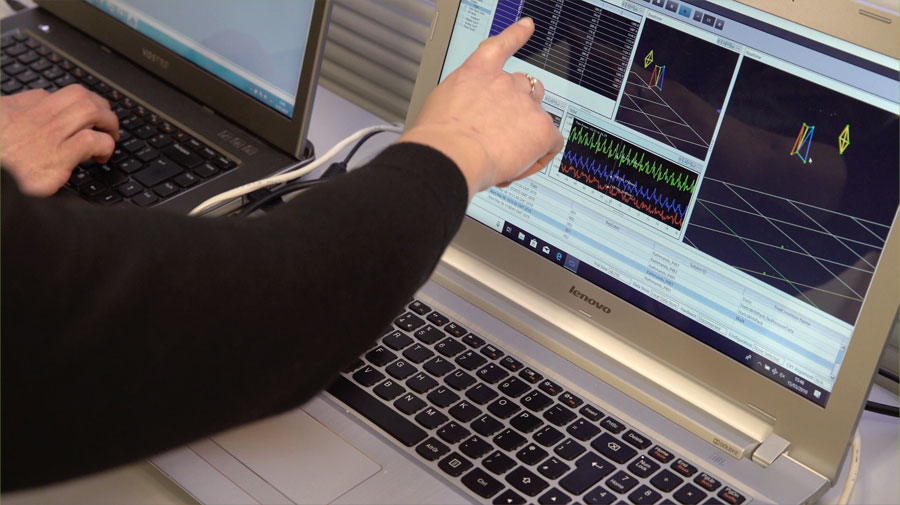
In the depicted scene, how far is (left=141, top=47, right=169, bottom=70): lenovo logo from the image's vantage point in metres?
1.01

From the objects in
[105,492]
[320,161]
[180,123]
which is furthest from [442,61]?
[105,492]

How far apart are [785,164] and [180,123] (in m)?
0.63

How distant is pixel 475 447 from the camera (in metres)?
0.66

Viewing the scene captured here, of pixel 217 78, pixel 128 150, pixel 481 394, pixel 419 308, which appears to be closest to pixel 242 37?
pixel 217 78

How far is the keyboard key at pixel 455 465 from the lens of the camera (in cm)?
65

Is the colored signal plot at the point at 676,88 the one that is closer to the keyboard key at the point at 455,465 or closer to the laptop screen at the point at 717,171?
the laptop screen at the point at 717,171

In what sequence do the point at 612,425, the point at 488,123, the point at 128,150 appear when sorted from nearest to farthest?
the point at 488,123 < the point at 612,425 < the point at 128,150

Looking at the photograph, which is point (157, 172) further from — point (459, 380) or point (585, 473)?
point (585, 473)

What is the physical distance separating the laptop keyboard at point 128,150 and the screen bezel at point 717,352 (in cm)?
24

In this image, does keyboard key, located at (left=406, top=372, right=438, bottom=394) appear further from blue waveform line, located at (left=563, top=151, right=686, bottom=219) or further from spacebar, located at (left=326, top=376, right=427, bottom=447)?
blue waveform line, located at (left=563, top=151, right=686, bottom=219)

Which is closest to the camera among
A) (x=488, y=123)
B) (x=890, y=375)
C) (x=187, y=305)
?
(x=187, y=305)

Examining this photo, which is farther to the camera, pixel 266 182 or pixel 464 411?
pixel 266 182

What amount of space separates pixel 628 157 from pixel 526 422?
0.75 feet

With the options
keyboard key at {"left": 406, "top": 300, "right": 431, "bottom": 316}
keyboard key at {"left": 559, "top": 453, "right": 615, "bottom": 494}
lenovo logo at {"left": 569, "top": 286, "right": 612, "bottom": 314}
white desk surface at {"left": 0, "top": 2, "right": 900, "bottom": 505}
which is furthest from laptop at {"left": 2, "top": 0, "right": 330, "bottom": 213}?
keyboard key at {"left": 559, "top": 453, "right": 615, "bottom": 494}
